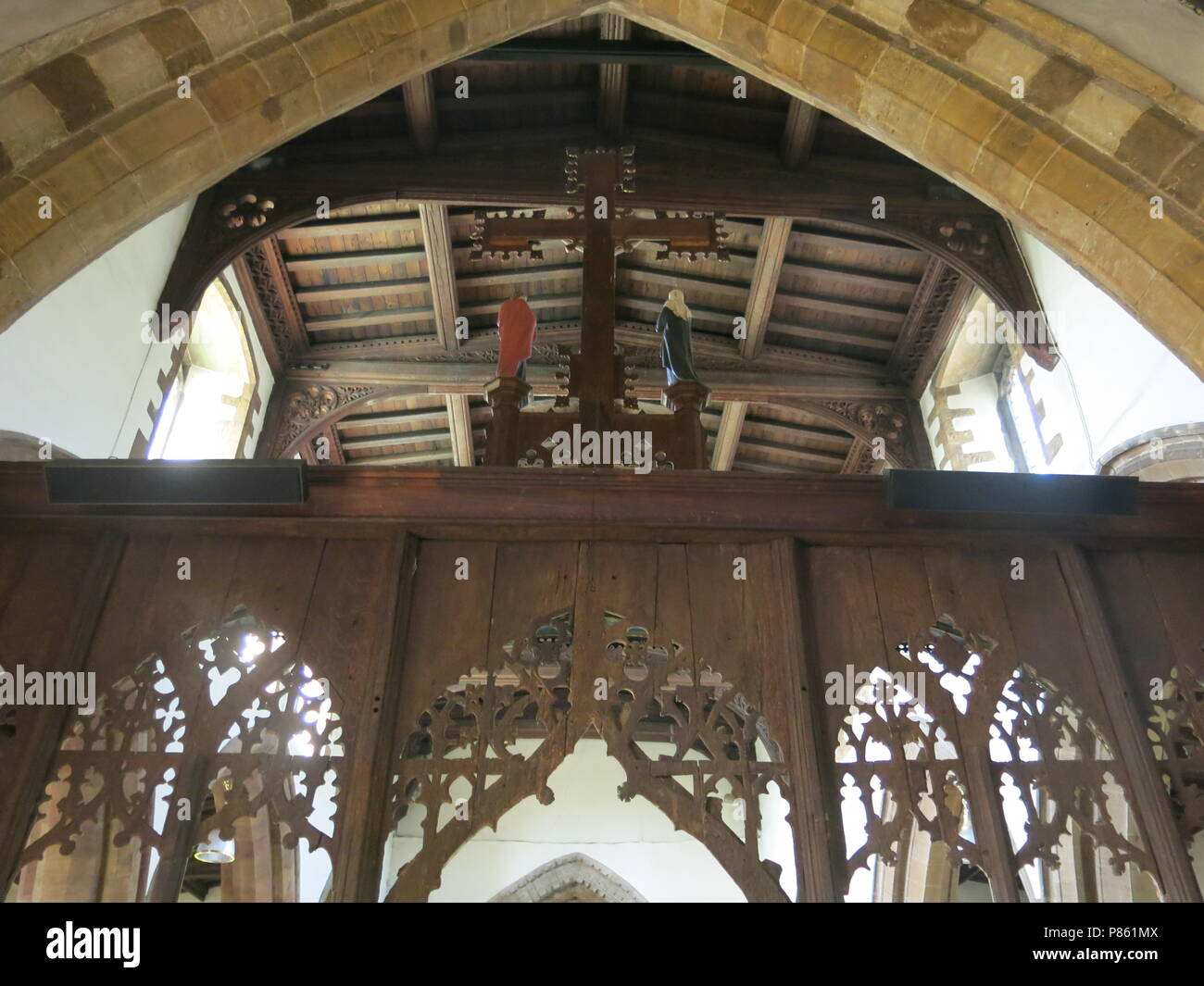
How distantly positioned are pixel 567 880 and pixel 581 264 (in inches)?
243

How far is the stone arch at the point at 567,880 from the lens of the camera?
9.88 meters

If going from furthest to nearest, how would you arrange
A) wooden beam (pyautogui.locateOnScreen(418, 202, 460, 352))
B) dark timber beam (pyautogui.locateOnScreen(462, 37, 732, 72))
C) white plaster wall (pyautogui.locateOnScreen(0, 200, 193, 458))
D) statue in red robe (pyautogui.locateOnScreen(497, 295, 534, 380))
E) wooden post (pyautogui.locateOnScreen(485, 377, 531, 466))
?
wooden beam (pyautogui.locateOnScreen(418, 202, 460, 352))
dark timber beam (pyautogui.locateOnScreen(462, 37, 732, 72))
white plaster wall (pyautogui.locateOnScreen(0, 200, 193, 458))
statue in red robe (pyautogui.locateOnScreen(497, 295, 534, 380))
wooden post (pyautogui.locateOnScreen(485, 377, 531, 466))

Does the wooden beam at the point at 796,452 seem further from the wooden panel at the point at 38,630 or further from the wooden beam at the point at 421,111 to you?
the wooden panel at the point at 38,630

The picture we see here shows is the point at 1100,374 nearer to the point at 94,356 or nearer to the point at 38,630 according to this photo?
the point at 38,630

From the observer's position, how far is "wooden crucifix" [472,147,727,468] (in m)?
3.48

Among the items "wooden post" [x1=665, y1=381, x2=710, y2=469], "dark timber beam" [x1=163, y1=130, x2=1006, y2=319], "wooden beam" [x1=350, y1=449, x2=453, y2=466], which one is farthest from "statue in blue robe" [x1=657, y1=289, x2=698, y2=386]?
"wooden beam" [x1=350, y1=449, x2=453, y2=466]

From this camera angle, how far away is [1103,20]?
283cm

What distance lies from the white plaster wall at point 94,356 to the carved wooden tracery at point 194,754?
2521 mm

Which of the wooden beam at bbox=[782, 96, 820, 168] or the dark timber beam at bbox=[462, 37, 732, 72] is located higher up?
the wooden beam at bbox=[782, 96, 820, 168]

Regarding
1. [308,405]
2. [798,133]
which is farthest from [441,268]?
[798,133]

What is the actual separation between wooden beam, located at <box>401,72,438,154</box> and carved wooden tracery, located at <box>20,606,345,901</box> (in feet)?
17.3

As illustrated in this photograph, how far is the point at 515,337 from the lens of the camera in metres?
3.85

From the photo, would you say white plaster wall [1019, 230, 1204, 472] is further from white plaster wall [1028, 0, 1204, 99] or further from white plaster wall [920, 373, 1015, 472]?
white plaster wall [1028, 0, 1204, 99]

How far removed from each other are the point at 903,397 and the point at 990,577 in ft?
20.5
